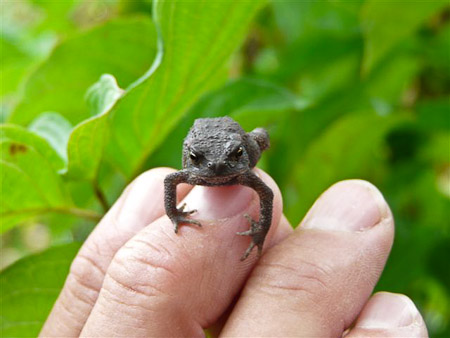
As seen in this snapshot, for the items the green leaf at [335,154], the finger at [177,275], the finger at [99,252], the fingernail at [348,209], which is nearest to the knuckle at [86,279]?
the finger at [99,252]

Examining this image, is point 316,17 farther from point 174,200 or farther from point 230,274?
point 230,274

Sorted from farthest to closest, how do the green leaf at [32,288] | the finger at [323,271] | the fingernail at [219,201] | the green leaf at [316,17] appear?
the green leaf at [316,17]
the green leaf at [32,288]
the fingernail at [219,201]
the finger at [323,271]

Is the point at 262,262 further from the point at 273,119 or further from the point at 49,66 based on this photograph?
the point at 49,66

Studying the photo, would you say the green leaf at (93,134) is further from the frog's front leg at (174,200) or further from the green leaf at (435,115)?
the green leaf at (435,115)

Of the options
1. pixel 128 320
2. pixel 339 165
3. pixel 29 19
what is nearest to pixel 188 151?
pixel 128 320

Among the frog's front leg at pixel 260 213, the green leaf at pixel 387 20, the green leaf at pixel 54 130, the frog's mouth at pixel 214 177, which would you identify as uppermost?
the green leaf at pixel 387 20
